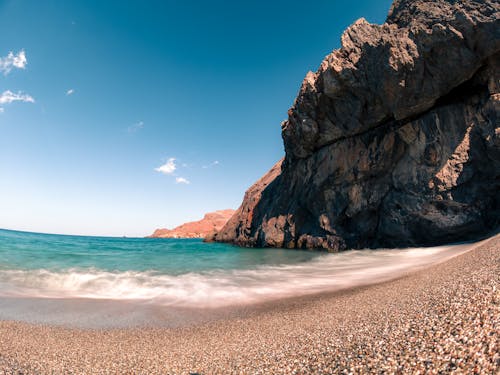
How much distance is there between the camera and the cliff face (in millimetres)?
15203

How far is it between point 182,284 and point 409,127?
784 inches

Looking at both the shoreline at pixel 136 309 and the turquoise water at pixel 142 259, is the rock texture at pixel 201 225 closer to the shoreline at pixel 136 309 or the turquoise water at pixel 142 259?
the turquoise water at pixel 142 259

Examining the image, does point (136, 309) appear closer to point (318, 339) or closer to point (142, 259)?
point (318, 339)

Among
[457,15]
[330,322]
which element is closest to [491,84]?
[457,15]

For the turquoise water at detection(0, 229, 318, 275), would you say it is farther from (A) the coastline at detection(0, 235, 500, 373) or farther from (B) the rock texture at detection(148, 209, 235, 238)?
(B) the rock texture at detection(148, 209, 235, 238)

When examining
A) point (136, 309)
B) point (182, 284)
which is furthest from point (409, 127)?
point (136, 309)

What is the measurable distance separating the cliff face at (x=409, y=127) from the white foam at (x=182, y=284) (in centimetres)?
747

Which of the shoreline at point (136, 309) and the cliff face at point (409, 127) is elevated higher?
the cliff face at point (409, 127)

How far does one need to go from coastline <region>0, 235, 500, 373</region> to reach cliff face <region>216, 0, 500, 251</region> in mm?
12185

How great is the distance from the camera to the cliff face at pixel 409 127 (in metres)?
15.2

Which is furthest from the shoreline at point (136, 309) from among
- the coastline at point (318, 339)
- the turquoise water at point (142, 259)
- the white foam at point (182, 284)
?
the turquoise water at point (142, 259)

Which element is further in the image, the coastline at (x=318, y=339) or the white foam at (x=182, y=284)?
the white foam at (x=182, y=284)

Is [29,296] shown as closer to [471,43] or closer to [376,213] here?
[376,213]

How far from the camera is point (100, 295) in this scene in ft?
32.6
